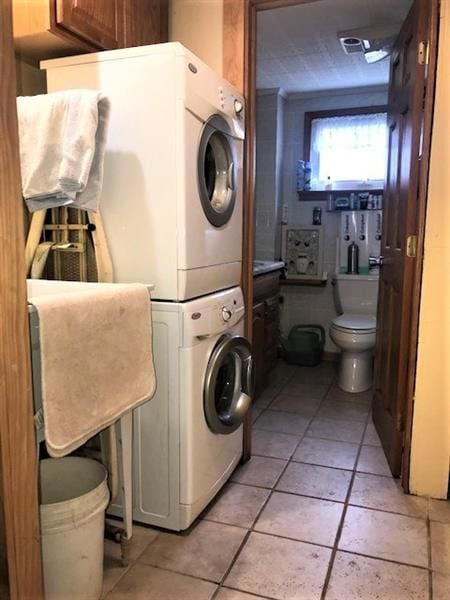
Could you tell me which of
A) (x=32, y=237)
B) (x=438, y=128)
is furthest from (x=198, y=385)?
(x=438, y=128)

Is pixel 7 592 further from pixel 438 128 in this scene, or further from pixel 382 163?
pixel 382 163

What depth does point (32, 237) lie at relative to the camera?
174cm

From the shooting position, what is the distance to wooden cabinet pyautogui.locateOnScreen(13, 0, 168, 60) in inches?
64.4

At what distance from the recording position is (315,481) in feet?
7.11

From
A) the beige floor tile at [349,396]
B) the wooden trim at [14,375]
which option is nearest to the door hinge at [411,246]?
the beige floor tile at [349,396]

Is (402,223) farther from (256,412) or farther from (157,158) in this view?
(256,412)

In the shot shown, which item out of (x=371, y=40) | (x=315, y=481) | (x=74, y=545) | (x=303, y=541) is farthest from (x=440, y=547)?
(x=371, y=40)

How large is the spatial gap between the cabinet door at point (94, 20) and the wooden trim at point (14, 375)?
68 centimetres

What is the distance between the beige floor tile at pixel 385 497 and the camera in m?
1.96

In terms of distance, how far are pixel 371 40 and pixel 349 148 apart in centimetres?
115

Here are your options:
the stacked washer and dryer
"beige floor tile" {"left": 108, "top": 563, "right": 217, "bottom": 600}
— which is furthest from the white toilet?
"beige floor tile" {"left": 108, "top": 563, "right": 217, "bottom": 600}

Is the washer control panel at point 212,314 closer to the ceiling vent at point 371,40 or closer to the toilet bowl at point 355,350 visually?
the toilet bowl at point 355,350

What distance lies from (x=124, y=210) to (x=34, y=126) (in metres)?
0.38

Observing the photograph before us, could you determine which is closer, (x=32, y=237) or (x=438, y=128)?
(x=32, y=237)
